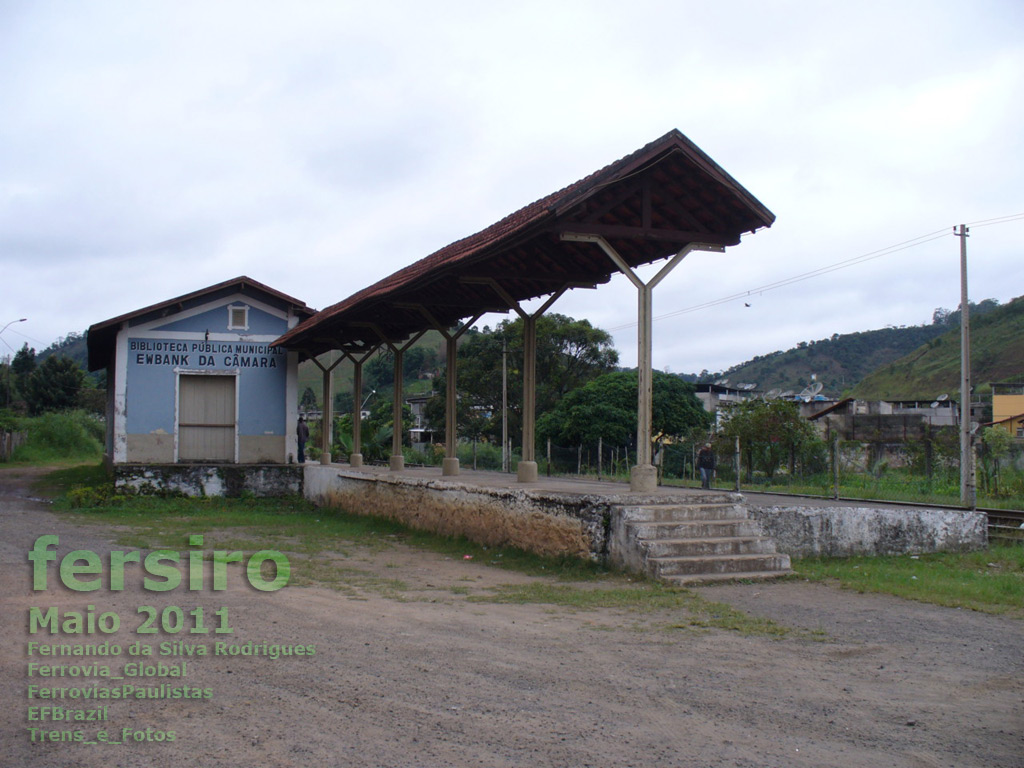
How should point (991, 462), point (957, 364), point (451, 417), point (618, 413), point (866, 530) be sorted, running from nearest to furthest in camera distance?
point (866, 530) < point (451, 417) < point (991, 462) < point (618, 413) < point (957, 364)

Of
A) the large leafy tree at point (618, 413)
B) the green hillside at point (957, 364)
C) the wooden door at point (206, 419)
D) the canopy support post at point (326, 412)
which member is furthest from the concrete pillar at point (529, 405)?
the green hillside at point (957, 364)

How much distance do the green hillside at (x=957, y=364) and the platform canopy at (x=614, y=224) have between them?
50940mm

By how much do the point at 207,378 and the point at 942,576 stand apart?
1500 cm

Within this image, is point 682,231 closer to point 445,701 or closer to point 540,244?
point 540,244

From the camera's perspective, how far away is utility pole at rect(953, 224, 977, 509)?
696 inches

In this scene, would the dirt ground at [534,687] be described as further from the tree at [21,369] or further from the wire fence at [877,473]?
the tree at [21,369]

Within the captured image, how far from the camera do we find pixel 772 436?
76.7 ft

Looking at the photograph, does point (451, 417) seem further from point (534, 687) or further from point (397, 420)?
point (534, 687)

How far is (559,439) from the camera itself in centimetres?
3556

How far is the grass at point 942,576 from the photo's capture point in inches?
311

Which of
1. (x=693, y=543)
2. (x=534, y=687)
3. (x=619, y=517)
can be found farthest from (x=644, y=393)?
(x=534, y=687)

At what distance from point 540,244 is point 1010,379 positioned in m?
54.2

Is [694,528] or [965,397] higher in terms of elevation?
[965,397]

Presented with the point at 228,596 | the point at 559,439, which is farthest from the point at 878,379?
the point at 228,596
